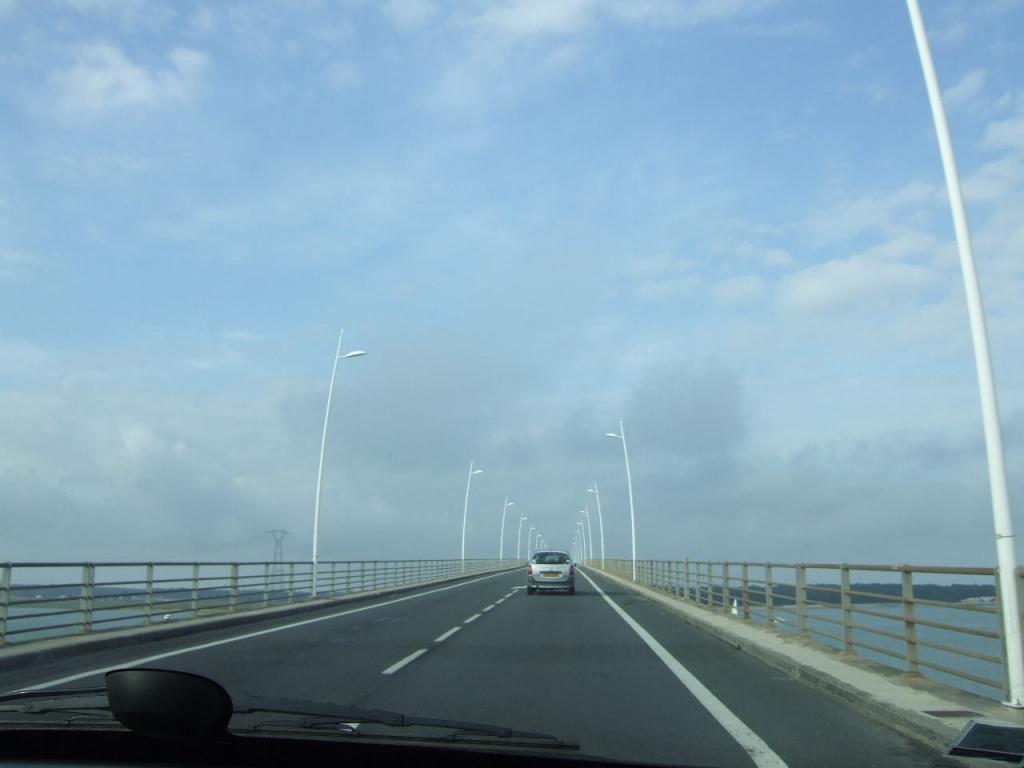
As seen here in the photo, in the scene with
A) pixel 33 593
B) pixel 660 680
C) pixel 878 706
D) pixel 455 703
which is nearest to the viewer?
pixel 878 706

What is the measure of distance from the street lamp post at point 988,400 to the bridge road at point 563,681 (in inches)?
55.0

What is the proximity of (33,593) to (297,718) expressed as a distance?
12.0 meters

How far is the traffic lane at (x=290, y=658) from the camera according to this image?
11000mm

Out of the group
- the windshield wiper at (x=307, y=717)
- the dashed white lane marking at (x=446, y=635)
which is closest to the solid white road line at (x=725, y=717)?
the windshield wiper at (x=307, y=717)

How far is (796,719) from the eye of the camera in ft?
28.9

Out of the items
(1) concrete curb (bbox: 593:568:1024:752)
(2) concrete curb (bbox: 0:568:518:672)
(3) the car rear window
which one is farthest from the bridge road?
(3) the car rear window

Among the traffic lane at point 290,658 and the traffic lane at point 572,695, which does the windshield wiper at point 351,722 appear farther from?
the traffic lane at point 290,658

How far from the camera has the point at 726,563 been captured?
74.4ft

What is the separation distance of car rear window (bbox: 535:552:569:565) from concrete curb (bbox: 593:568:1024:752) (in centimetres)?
1923

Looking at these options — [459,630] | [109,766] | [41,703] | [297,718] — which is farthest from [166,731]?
[459,630]

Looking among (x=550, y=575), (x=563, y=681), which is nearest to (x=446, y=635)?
(x=563, y=681)

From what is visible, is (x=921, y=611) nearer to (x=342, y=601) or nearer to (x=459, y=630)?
(x=459, y=630)

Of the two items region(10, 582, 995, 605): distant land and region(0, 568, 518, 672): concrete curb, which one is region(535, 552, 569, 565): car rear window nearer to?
region(0, 568, 518, 672): concrete curb

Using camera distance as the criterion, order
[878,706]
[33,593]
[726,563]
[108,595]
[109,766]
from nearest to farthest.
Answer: [109,766]
[878,706]
[33,593]
[108,595]
[726,563]
